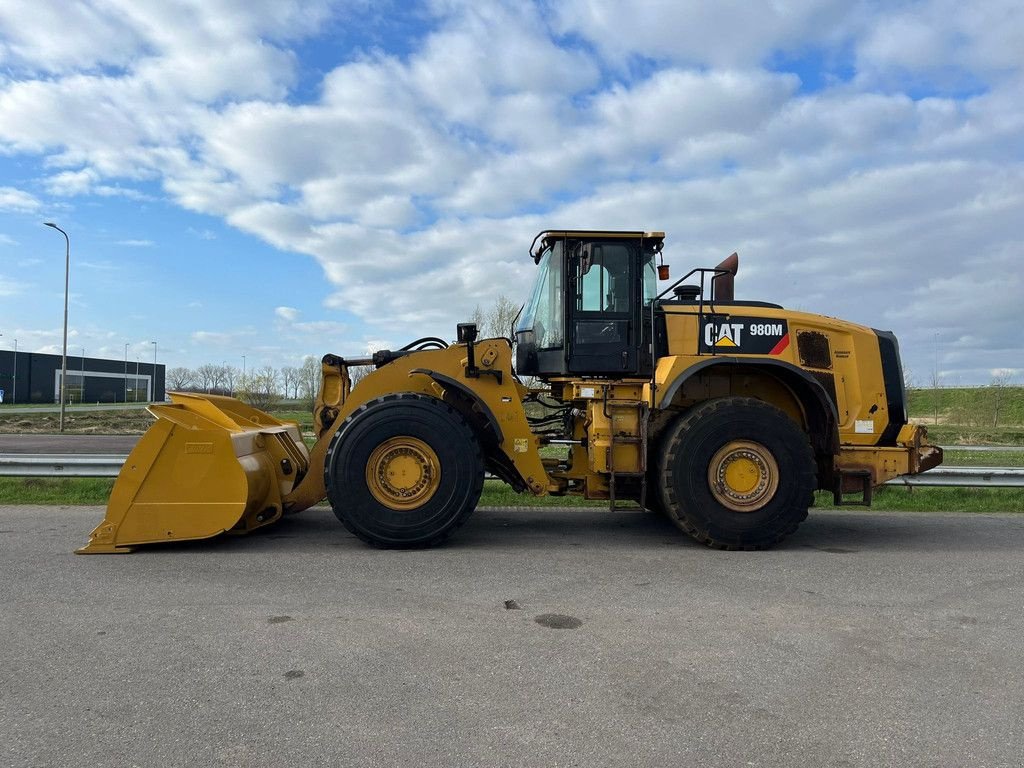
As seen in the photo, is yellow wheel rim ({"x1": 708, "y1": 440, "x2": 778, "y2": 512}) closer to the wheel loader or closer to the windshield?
the wheel loader

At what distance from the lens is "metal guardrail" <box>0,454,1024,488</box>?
8.59m

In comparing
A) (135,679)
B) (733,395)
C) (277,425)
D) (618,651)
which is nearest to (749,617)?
(618,651)

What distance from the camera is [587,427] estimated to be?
6.43m

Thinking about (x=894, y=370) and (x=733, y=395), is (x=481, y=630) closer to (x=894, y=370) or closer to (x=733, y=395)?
(x=733, y=395)

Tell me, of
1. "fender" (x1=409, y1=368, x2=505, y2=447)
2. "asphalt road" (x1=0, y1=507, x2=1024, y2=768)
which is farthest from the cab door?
"asphalt road" (x1=0, y1=507, x2=1024, y2=768)

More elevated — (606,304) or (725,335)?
(606,304)

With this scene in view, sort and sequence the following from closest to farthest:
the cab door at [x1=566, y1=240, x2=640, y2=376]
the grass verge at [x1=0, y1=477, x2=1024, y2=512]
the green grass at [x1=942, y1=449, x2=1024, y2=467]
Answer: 1. the cab door at [x1=566, y1=240, x2=640, y2=376]
2. the grass verge at [x1=0, y1=477, x2=1024, y2=512]
3. the green grass at [x1=942, y1=449, x2=1024, y2=467]

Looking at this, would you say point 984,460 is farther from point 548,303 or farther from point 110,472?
point 110,472

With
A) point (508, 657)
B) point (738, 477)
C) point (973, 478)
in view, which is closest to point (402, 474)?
point (508, 657)

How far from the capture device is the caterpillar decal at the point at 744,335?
636 centimetres

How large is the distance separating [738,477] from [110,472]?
24.3 ft

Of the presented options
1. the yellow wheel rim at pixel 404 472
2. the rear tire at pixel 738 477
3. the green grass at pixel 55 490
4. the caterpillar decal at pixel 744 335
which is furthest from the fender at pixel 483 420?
the green grass at pixel 55 490

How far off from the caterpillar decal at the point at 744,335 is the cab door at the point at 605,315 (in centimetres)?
68

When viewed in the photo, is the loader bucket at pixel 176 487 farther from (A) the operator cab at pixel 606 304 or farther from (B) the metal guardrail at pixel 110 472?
(B) the metal guardrail at pixel 110 472
